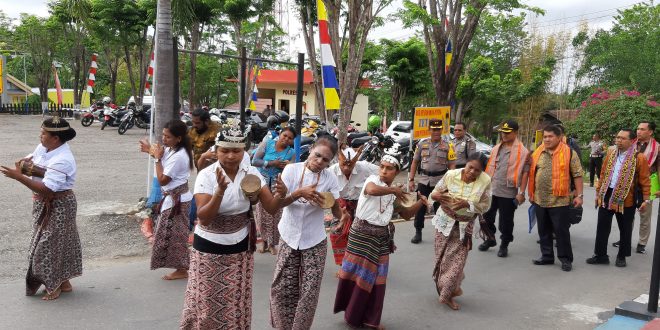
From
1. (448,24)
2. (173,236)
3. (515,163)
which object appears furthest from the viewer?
(448,24)

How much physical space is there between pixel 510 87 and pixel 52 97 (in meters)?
33.9

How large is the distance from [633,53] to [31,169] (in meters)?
26.0

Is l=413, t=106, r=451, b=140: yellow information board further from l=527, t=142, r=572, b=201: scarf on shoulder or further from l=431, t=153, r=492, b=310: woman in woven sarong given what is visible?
l=431, t=153, r=492, b=310: woman in woven sarong

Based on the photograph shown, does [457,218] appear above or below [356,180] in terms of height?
below

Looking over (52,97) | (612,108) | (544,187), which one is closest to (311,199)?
(544,187)

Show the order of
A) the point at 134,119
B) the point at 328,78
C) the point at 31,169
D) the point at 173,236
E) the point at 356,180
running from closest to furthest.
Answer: the point at 31,169 → the point at 173,236 → the point at 356,180 → the point at 328,78 → the point at 134,119

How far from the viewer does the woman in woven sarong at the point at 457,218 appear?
15.7 feet

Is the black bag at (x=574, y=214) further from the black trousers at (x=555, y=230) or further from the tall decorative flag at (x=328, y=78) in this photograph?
the tall decorative flag at (x=328, y=78)

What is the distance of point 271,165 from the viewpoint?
6.20 meters

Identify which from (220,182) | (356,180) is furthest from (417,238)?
(220,182)

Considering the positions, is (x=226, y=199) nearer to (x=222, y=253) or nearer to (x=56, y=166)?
(x=222, y=253)

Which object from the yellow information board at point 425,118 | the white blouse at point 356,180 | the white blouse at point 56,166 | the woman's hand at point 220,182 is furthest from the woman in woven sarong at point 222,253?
the yellow information board at point 425,118

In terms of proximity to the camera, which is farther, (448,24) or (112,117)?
(112,117)

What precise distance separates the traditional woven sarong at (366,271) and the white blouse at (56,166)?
94.7 inches
